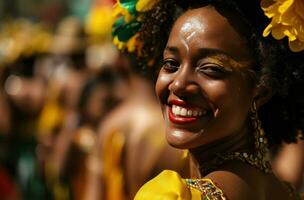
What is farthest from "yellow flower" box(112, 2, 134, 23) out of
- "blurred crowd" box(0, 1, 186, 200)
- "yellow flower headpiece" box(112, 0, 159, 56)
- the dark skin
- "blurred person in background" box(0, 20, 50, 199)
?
"blurred person in background" box(0, 20, 50, 199)

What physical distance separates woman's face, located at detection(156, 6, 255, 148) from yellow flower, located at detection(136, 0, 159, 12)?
0.38 meters

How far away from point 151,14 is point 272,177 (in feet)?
2.62

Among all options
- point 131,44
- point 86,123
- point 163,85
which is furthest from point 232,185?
point 86,123

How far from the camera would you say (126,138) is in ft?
18.3

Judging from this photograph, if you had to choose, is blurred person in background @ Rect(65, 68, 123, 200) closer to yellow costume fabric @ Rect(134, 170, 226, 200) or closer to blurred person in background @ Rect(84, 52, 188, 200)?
blurred person in background @ Rect(84, 52, 188, 200)

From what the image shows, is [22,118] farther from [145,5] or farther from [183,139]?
[183,139]

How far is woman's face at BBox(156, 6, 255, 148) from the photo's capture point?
3.16 metres

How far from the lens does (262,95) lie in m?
3.32

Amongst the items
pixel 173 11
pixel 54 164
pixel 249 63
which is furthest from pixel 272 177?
pixel 54 164

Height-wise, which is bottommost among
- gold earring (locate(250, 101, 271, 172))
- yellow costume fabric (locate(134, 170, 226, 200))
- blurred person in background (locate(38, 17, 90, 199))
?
blurred person in background (locate(38, 17, 90, 199))

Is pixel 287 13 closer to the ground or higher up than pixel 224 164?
higher up

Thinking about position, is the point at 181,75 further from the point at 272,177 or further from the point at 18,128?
the point at 18,128

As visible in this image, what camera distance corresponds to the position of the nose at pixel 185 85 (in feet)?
10.3

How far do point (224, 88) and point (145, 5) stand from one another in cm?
63
